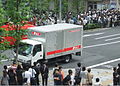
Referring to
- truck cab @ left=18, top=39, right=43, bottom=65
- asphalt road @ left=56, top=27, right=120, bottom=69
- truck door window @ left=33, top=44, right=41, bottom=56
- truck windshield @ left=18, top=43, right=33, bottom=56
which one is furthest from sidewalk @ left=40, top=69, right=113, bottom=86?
truck windshield @ left=18, top=43, right=33, bottom=56

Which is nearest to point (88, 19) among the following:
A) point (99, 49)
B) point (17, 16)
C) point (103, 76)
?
point (99, 49)

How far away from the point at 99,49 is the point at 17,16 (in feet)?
39.1

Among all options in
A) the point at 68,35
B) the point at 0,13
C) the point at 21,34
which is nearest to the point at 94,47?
the point at 68,35

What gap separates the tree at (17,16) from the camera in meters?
17.2

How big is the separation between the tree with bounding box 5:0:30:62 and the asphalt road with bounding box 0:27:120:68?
5197 mm

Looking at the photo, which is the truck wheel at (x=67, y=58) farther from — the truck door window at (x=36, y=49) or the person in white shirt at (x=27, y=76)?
the person in white shirt at (x=27, y=76)

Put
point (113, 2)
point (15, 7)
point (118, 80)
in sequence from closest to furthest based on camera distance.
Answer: point (118, 80)
point (15, 7)
point (113, 2)

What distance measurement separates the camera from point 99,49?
27.5 metres

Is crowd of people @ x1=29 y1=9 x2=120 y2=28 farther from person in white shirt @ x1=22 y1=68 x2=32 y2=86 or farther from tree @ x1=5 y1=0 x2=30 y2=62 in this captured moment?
person in white shirt @ x1=22 y1=68 x2=32 y2=86

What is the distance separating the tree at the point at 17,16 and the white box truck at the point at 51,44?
205 centimetres

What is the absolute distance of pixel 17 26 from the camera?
17359 millimetres

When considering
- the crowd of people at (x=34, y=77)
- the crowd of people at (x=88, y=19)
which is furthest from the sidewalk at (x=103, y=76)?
the crowd of people at (x=88, y=19)

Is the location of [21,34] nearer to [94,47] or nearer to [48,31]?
[48,31]

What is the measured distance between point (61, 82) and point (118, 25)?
27.5 m
